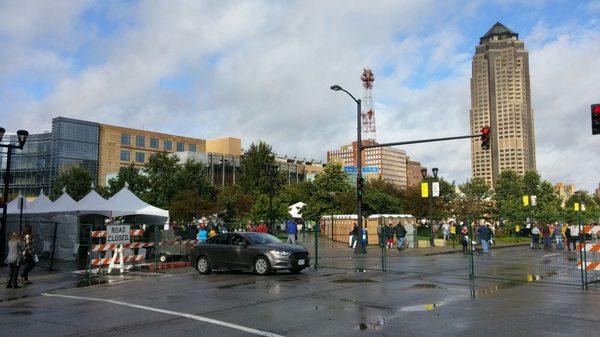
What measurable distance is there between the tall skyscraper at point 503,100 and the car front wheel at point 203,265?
15692 cm

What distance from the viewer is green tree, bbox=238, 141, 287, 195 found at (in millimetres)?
77625

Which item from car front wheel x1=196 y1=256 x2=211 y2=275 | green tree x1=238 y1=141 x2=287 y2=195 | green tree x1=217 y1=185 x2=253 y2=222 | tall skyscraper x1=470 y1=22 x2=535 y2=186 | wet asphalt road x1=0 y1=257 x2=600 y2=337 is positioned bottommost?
wet asphalt road x1=0 y1=257 x2=600 y2=337

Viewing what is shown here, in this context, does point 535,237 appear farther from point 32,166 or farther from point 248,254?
point 32,166

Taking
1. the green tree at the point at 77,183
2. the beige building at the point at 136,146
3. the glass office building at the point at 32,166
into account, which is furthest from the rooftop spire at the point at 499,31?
the green tree at the point at 77,183

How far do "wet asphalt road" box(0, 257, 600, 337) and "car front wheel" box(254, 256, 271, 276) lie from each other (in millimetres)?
1461

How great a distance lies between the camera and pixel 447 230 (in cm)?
3984

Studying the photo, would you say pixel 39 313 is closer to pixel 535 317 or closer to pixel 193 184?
pixel 535 317

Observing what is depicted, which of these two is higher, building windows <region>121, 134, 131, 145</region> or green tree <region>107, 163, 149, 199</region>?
building windows <region>121, 134, 131, 145</region>

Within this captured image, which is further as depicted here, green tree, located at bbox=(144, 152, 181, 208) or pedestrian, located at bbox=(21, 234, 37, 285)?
green tree, located at bbox=(144, 152, 181, 208)

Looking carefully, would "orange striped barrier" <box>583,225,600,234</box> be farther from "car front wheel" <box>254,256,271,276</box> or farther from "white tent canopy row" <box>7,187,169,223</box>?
"white tent canopy row" <box>7,187,169,223</box>

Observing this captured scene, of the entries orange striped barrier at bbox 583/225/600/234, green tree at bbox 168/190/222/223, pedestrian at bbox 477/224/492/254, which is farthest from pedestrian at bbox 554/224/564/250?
green tree at bbox 168/190/222/223

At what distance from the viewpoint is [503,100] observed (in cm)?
17138

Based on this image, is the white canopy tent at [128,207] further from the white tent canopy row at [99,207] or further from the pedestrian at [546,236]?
the pedestrian at [546,236]

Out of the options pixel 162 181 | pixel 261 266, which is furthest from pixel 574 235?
pixel 162 181
